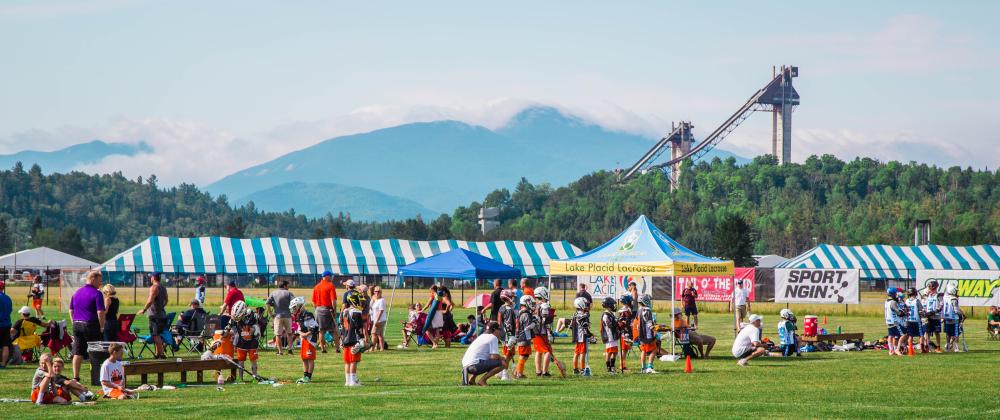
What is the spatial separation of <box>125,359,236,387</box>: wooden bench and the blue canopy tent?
13.3 metres

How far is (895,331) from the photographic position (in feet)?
94.5

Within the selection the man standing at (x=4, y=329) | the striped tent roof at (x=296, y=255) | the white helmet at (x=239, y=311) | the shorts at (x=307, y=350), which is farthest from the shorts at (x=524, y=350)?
the striped tent roof at (x=296, y=255)

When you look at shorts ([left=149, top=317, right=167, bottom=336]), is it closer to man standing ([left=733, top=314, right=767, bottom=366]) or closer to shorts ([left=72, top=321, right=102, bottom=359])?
shorts ([left=72, top=321, right=102, bottom=359])

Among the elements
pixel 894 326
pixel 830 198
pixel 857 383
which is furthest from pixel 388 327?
pixel 830 198

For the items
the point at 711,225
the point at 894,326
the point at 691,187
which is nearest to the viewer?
the point at 894,326

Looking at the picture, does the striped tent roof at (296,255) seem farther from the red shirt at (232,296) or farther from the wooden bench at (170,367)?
the wooden bench at (170,367)

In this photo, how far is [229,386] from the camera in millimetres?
20719

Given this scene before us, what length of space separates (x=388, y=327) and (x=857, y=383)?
21.8m

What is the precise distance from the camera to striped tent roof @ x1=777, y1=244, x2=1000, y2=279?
81.9m

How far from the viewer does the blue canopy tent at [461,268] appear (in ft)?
112

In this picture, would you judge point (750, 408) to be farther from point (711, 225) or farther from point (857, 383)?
point (711, 225)

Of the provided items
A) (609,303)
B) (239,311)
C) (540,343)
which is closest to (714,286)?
(609,303)

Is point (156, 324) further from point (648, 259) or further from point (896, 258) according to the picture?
point (896, 258)

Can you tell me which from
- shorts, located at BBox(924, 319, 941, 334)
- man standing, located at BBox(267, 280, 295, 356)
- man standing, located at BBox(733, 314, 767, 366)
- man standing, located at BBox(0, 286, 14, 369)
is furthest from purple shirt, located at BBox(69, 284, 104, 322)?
shorts, located at BBox(924, 319, 941, 334)
